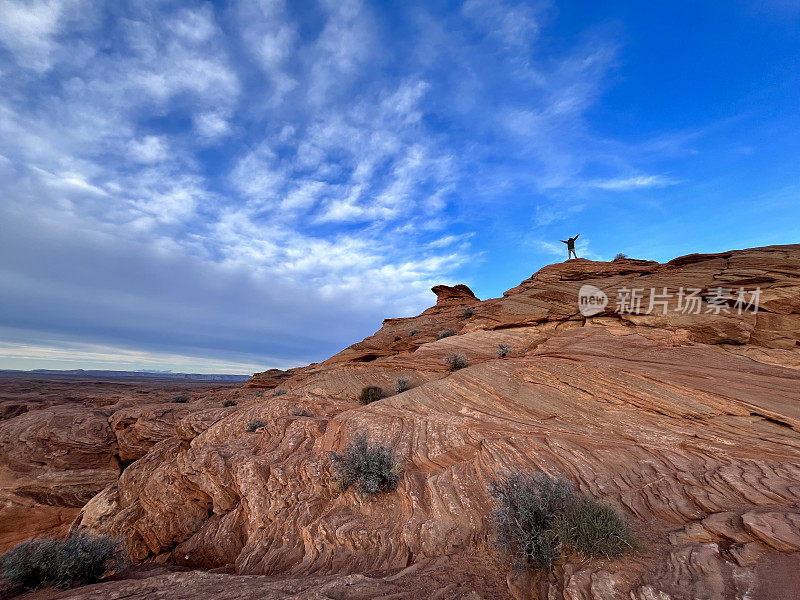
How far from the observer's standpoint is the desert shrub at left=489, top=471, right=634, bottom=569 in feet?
16.2

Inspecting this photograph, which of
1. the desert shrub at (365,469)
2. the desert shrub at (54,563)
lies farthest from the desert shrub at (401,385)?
the desert shrub at (54,563)

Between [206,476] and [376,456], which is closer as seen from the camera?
[376,456]

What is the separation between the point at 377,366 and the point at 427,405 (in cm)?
787

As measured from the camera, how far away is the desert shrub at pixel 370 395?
610 inches

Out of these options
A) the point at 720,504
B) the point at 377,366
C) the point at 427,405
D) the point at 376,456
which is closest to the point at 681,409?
the point at 720,504

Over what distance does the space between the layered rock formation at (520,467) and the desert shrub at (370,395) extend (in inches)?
31.6

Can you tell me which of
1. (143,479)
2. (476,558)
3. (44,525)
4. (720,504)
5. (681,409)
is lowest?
(44,525)

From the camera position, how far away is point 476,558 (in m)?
6.02

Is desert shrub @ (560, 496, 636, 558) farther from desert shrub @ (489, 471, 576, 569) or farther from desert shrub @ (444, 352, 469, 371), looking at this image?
desert shrub @ (444, 352, 469, 371)

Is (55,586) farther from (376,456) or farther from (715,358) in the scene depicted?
(715,358)

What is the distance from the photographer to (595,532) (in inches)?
196

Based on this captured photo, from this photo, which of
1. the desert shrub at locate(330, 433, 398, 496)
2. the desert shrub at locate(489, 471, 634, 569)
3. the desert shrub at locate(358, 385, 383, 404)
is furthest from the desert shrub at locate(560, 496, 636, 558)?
the desert shrub at locate(358, 385, 383, 404)

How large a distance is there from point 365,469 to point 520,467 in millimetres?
3735

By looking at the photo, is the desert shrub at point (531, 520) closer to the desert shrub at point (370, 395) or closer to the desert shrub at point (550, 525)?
the desert shrub at point (550, 525)
